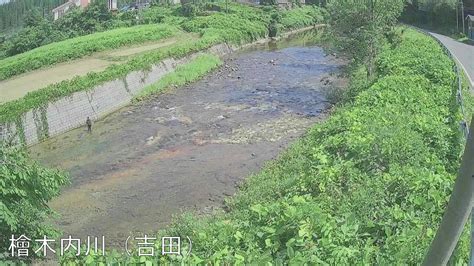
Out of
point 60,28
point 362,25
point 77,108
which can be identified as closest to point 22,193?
point 77,108

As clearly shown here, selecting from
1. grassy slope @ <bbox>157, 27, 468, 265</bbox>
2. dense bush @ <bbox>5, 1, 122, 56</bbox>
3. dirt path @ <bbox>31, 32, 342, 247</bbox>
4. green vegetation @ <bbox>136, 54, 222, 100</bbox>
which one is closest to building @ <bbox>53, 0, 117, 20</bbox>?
dense bush @ <bbox>5, 1, 122, 56</bbox>

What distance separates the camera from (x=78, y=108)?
23.8m

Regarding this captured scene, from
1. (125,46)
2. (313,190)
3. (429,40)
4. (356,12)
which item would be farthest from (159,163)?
(125,46)

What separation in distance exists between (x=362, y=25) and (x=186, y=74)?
1229 cm

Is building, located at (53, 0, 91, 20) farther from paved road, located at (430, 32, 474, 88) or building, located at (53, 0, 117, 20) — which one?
paved road, located at (430, 32, 474, 88)

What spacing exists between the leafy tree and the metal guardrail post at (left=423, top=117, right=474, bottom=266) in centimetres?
2271

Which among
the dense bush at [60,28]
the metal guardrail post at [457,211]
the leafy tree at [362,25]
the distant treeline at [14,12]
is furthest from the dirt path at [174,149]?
the distant treeline at [14,12]

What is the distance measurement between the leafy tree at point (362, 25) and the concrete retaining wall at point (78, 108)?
11.6 m

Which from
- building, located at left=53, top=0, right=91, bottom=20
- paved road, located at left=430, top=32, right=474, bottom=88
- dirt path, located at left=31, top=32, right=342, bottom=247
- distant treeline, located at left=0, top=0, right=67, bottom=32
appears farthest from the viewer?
distant treeline, located at left=0, top=0, right=67, bottom=32

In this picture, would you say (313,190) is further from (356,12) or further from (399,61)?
(356,12)

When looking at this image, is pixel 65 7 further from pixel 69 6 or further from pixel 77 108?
pixel 77 108

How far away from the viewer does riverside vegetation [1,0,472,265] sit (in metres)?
6.44

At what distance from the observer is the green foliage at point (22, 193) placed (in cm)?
728

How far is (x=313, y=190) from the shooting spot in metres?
10.4
